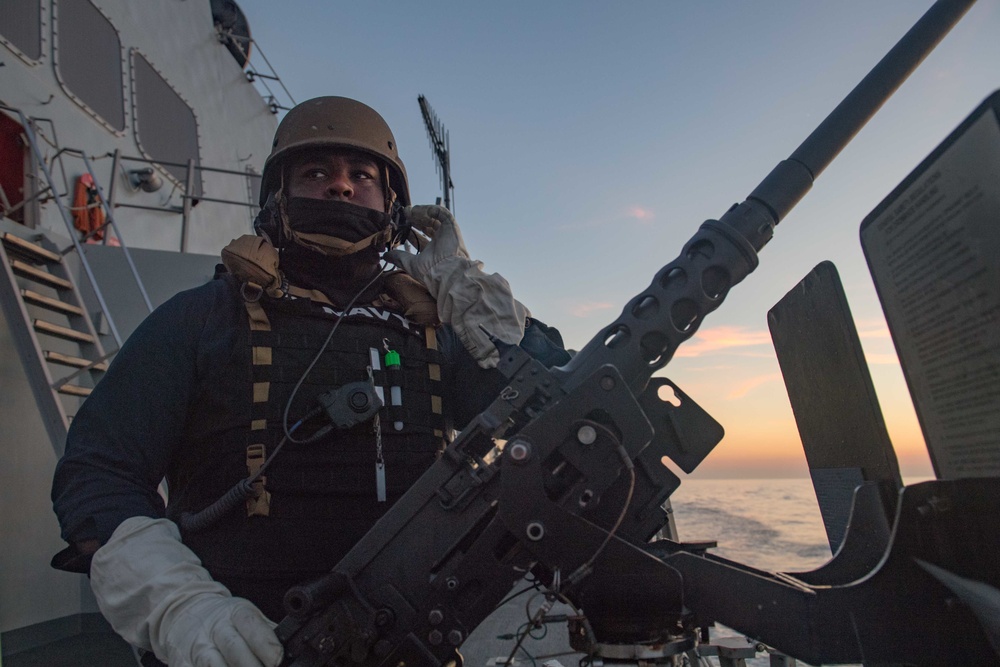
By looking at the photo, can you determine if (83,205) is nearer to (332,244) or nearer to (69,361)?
(69,361)

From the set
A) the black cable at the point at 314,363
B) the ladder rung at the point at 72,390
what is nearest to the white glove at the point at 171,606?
the black cable at the point at 314,363

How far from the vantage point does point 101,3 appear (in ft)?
19.5

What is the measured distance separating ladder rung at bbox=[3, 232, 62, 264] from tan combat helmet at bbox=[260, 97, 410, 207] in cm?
221

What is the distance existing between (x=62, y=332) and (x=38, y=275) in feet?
1.38

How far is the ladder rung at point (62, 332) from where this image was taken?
3.75 metres

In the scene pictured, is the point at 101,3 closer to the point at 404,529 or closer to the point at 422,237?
the point at 422,237

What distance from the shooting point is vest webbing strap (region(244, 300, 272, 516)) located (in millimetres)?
1996

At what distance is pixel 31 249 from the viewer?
4.01 m

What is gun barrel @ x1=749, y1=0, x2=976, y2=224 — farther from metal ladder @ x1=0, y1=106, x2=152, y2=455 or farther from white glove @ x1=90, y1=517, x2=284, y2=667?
metal ladder @ x1=0, y1=106, x2=152, y2=455

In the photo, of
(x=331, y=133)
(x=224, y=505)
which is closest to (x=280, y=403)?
(x=224, y=505)

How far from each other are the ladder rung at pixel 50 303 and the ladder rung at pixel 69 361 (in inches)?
12.7

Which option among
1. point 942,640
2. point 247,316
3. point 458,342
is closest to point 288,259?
point 247,316

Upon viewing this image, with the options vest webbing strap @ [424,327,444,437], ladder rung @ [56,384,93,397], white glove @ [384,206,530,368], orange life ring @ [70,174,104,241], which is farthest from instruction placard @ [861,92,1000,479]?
orange life ring @ [70,174,104,241]

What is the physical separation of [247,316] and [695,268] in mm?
1595
